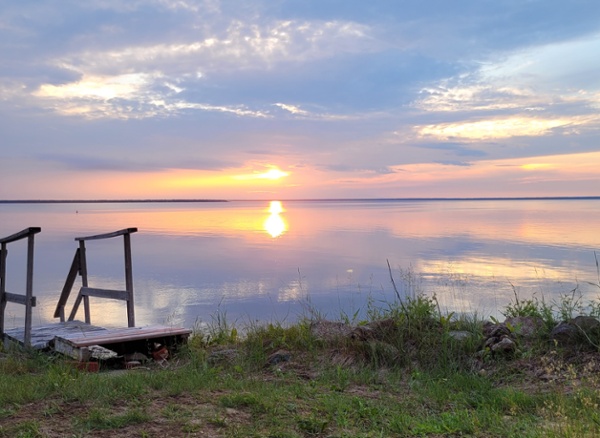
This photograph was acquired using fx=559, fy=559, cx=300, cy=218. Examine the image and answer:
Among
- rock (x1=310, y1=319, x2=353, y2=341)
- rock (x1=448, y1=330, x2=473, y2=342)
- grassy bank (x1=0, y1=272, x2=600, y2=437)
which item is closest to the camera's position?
grassy bank (x1=0, y1=272, x2=600, y2=437)

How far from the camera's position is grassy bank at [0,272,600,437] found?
4504 millimetres

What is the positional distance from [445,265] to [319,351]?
529 inches

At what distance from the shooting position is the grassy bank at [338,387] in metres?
4.50

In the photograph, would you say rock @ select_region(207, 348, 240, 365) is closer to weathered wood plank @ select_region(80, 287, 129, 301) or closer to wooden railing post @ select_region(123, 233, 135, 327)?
wooden railing post @ select_region(123, 233, 135, 327)

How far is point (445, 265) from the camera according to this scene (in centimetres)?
1988

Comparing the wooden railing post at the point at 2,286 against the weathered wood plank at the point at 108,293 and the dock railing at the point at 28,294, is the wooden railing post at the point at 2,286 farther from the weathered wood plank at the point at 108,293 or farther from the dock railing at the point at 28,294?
the weathered wood plank at the point at 108,293

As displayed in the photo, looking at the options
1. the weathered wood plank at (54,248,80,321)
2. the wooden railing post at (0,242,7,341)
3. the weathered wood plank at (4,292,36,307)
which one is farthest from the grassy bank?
the weathered wood plank at (54,248,80,321)

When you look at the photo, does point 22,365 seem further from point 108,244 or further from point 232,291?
point 108,244

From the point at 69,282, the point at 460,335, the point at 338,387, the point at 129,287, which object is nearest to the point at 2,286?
the point at 69,282

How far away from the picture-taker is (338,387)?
19.0ft

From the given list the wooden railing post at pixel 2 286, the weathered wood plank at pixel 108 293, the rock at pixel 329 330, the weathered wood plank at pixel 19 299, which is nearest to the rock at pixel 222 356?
the rock at pixel 329 330

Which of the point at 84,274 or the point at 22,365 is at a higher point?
the point at 84,274

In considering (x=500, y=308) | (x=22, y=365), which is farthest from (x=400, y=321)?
→ (x=500, y=308)

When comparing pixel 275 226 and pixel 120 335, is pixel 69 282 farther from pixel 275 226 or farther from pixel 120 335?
pixel 275 226
